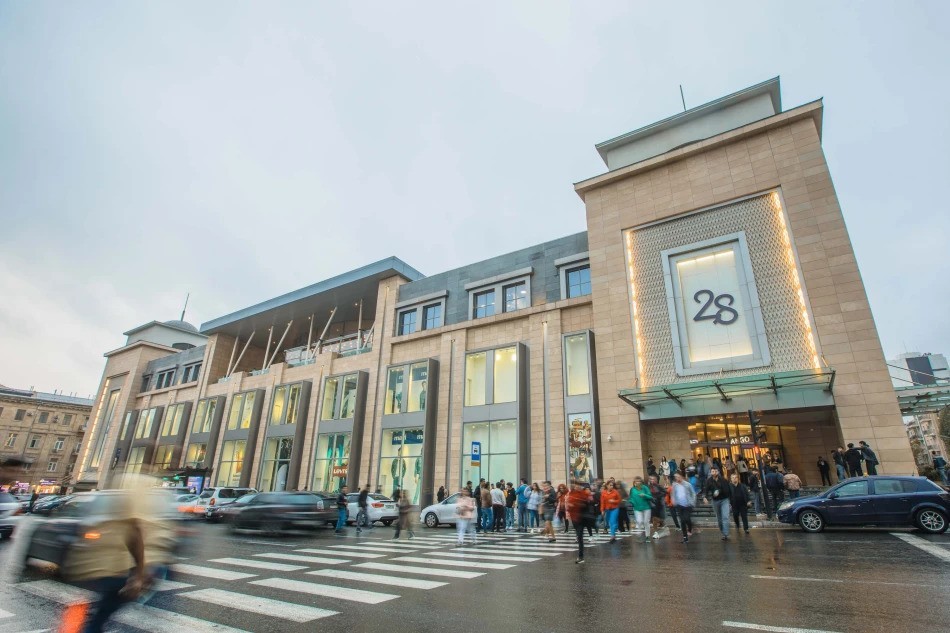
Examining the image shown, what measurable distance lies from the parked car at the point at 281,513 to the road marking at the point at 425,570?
7.52 m

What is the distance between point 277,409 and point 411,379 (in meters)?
13.2

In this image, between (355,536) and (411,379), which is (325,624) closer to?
(355,536)

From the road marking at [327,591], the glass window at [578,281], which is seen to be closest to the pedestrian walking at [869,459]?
the glass window at [578,281]

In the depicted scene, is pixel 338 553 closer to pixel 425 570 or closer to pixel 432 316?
pixel 425 570

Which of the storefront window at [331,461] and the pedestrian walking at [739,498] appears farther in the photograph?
the storefront window at [331,461]

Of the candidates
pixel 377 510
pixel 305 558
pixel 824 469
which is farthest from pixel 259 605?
pixel 824 469

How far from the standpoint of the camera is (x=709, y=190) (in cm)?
2267

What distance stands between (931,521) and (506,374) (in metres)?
17.5

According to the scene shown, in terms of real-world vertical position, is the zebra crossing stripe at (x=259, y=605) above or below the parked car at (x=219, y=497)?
below

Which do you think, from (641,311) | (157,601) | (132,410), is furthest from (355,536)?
(132,410)

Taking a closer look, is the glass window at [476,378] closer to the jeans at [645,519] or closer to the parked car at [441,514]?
the parked car at [441,514]

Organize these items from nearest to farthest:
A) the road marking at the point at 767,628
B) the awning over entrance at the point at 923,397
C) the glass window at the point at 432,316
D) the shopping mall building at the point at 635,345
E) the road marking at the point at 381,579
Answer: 1. the road marking at the point at 767,628
2. the road marking at the point at 381,579
3. the shopping mall building at the point at 635,345
4. the awning over entrance at the point at 923,397
5. the glass window at the point at 432,316

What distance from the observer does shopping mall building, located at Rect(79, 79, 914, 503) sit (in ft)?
62.2

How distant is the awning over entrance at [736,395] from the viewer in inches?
696
